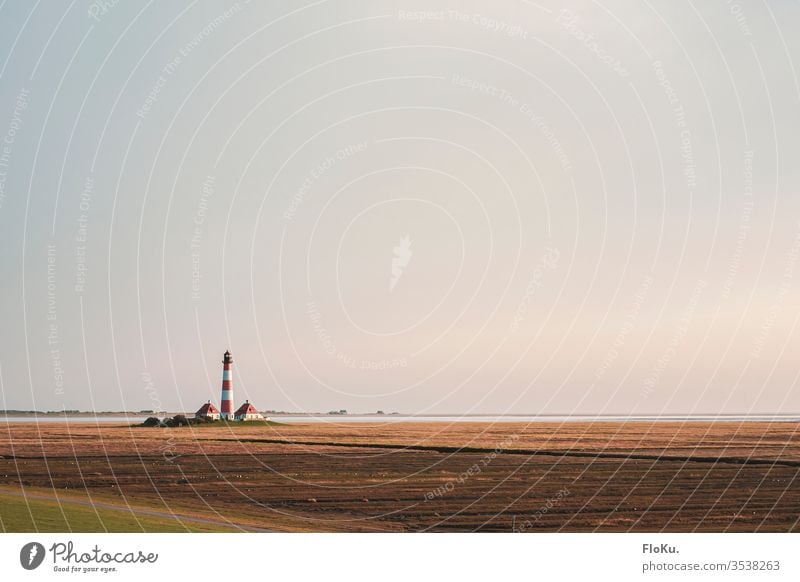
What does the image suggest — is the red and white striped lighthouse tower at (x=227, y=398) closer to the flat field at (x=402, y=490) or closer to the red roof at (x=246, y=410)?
the red roof at (x=246, y=410)

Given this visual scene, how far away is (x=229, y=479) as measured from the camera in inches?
2176

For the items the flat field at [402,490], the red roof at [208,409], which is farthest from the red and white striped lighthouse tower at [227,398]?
the flat field at [402,490]

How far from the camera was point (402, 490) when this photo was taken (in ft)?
162

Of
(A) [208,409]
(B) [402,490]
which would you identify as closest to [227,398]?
(A) [208,409]

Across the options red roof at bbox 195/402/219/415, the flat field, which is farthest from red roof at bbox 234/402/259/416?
the flat field

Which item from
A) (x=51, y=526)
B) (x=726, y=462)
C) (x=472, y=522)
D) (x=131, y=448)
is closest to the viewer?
(x=51, y=526)

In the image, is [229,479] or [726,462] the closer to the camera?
[229,479]

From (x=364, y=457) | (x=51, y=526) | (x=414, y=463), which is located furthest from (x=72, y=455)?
(x=51, y=526)

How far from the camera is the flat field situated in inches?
1455

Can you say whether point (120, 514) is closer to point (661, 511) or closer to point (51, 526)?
point (51, 526)

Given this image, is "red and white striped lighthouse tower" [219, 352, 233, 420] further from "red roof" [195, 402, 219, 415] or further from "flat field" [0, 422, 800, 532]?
"flat field" [0, 422, 800, 532]

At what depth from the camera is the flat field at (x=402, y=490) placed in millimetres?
36969

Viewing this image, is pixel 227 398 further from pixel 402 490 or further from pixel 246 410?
pixel 402 490
